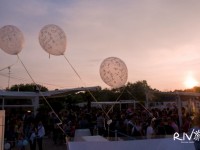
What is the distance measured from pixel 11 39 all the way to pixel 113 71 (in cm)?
301

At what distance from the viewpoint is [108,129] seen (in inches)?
448

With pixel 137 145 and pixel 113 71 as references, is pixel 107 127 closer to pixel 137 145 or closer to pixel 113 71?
pixel 113 71

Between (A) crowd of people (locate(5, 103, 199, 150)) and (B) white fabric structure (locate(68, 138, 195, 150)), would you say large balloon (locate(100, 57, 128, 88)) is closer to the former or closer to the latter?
(A) crowd of people (locate(5, 103, 199, 150))

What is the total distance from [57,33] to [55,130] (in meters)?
7.51

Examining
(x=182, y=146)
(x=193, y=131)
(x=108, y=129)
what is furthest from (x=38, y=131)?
(x=193, y=131)

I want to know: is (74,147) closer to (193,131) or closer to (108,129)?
(193,131)

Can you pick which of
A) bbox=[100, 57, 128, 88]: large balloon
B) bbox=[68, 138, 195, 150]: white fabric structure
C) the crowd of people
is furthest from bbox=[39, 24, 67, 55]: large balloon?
bbox=[68, 138, 195, 150]: white fabric structure

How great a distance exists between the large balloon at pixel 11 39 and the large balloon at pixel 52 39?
0.58 metres

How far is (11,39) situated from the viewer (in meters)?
7.86

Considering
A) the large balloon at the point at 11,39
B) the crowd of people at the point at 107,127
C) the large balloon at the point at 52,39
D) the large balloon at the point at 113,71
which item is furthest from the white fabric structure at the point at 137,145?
the large balloon at the point at 11,39

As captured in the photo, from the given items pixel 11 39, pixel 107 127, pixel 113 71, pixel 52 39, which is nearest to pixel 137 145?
pixel 113 71

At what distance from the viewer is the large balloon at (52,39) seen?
7.94m

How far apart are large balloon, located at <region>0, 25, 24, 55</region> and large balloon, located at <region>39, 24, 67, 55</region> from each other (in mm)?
585

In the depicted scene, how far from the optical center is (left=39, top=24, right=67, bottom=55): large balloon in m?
7.94
